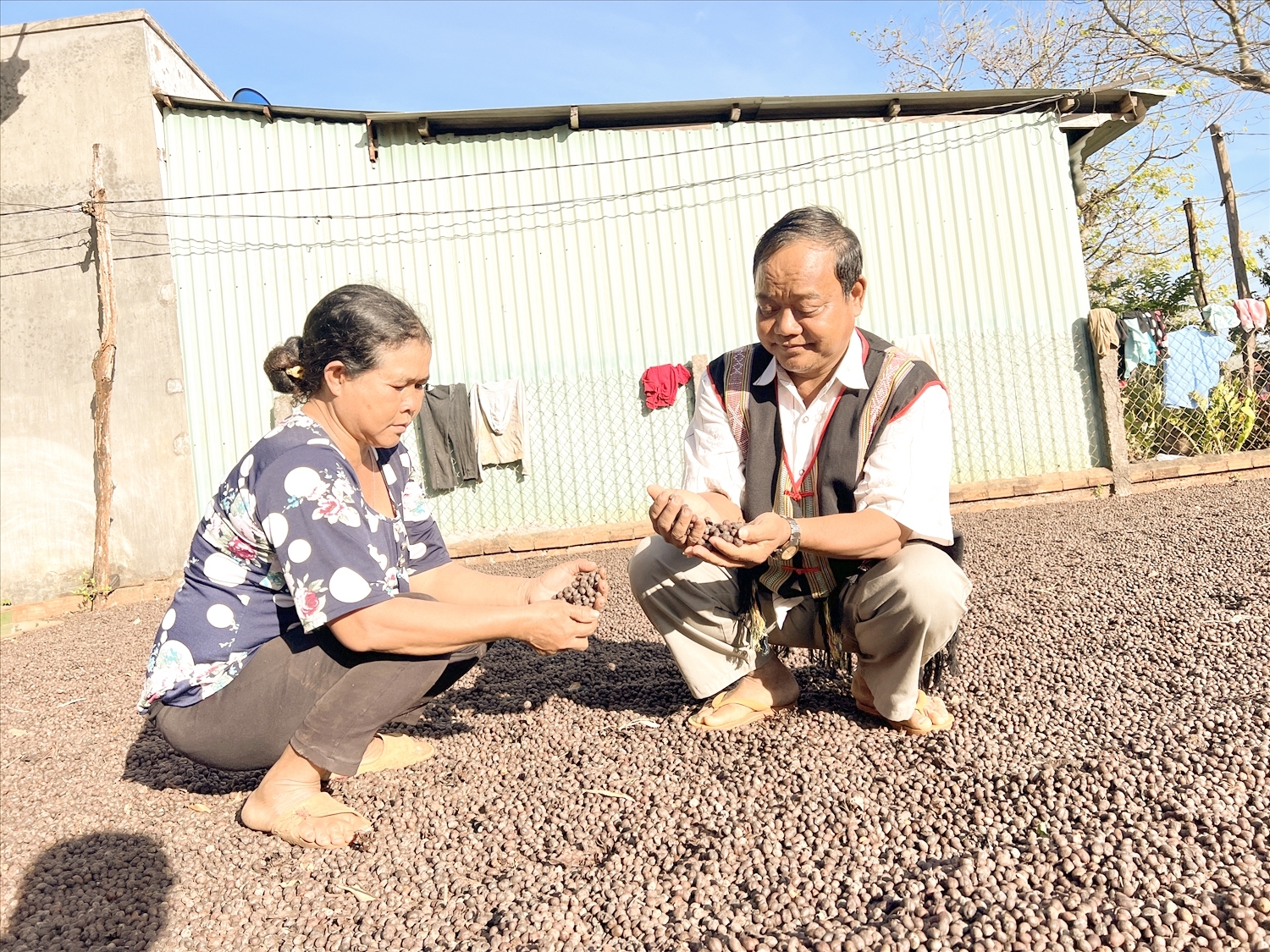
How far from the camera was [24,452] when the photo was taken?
7691mm

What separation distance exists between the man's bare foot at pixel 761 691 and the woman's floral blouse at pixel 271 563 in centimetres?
109

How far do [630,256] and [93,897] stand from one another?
665 cm

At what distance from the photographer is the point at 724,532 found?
2.44 m

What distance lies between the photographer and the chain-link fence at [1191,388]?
7805 mm

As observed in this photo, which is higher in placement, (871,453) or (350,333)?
(350,333)

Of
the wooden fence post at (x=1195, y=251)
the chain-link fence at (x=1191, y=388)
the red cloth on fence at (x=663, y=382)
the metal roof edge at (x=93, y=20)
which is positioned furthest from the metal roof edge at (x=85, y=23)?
the wooden fence post at (x=1195, y=251)

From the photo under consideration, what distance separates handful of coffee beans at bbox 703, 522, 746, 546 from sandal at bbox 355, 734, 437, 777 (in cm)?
119

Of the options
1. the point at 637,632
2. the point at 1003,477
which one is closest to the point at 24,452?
the point at 637,632

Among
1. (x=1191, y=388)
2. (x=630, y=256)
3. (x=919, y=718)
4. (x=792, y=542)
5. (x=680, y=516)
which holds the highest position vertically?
(x=630, y=256)

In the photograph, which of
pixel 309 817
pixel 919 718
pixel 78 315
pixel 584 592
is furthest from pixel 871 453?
pixel 78 315

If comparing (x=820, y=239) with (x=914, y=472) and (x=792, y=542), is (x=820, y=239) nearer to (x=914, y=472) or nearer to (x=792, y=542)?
(x=914, y=472)

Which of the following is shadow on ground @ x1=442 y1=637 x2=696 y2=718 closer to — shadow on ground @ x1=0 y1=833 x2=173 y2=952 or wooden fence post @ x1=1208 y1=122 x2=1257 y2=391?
shadow on ground @ x1=0 y1=833 x2=173 y2=952

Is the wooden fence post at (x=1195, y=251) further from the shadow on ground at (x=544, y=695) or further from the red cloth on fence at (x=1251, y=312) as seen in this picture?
the shadow on ground at (x=544, y=695)

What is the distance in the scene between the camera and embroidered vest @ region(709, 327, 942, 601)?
8.50 feet
